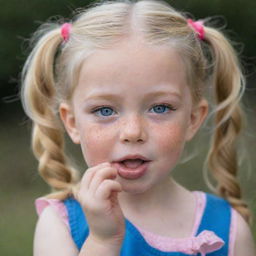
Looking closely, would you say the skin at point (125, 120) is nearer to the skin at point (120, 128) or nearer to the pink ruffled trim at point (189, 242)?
the skin at point (120, 128)

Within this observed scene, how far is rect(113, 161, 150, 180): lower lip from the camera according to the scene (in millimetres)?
2025

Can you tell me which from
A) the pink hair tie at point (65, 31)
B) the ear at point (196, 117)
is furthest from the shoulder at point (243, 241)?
the pink hair tie at point (65, 31)

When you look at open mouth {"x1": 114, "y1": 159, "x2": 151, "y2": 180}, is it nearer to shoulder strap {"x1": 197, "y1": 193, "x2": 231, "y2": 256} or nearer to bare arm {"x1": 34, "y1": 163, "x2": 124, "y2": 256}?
bare arm {"x1": 34, "y1": 163, "x2": 124, "y2": 256}

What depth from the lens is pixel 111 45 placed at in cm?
206

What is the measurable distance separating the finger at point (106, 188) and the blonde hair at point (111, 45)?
0.34 metres

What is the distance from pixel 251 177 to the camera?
3887mm

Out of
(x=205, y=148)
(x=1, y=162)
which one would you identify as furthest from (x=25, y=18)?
(x=205, y=148)

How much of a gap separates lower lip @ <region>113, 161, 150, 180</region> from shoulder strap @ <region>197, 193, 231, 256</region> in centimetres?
38

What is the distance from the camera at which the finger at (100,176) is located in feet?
6.43

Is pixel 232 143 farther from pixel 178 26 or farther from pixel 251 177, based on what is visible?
pixel 251 177

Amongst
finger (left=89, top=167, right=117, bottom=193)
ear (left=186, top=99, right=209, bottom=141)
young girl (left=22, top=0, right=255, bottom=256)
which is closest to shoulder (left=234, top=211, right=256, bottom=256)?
young girl (left=22, top=0, right=255, bottom=256)

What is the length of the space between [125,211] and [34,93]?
0.48m

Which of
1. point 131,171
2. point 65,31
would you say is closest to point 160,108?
point 131,171

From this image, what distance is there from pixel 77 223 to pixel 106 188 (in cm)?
36
